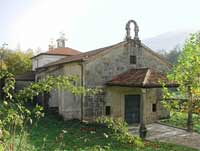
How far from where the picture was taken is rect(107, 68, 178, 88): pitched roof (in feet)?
55.2

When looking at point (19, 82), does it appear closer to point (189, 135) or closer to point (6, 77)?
point (189, 135)

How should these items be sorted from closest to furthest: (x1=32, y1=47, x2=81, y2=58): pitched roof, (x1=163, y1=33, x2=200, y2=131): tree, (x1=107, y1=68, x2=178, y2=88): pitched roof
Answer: (x1=163, y1=33, x2=200, y2=131): tree < (x1=107, y1=68, x2=178, y2=88): pitched roof < (x1=32, y1=47, x2=81, y2=58): pitched roof

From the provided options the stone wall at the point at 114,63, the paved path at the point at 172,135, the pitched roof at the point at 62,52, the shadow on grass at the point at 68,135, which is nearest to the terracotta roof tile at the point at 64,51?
the pitched roof at the point at 62,52

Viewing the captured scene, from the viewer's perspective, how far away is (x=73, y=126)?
18953 mm

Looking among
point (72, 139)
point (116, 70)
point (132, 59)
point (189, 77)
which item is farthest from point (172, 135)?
point (132, 59)

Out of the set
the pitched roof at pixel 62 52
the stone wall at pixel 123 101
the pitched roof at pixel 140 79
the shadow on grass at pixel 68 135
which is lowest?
the shadow on grass at pixel 68 135

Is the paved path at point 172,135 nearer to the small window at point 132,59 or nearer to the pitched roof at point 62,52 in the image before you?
the small window at point 132,59

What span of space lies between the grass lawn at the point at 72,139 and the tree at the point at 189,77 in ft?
8.95

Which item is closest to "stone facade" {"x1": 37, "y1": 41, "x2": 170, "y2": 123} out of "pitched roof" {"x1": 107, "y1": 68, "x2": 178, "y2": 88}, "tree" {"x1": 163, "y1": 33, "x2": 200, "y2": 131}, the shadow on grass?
"pitched roof" {"x1": 107, "y1": 68, "x2": 178, "y2": 88}

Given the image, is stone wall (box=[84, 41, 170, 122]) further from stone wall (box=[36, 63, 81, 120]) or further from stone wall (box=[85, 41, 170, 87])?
stone wall (box=[36, 63, 81, 120])

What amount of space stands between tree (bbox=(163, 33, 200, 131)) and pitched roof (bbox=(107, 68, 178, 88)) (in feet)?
17.5

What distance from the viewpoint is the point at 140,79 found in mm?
17734

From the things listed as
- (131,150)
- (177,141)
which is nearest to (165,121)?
(177,141)

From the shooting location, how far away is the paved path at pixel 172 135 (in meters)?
14.5
